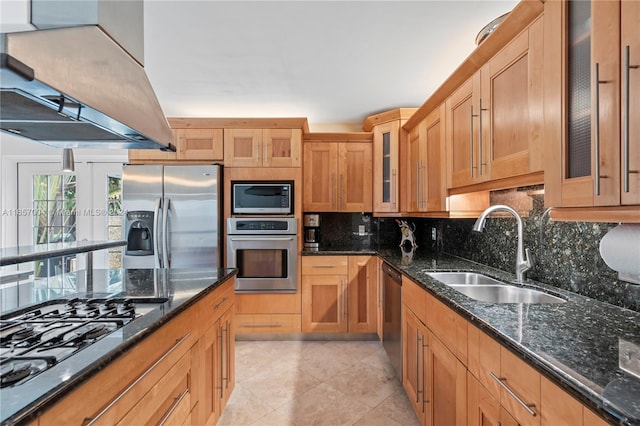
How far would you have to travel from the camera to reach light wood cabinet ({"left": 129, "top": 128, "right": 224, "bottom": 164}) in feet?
10.7

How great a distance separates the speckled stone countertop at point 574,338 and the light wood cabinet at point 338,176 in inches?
78.9

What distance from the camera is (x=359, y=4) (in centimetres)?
179

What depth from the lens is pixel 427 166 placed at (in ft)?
8.72

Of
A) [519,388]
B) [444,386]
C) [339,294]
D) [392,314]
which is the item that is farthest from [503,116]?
[339,294]

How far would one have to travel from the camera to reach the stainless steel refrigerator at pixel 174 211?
312 centimetres

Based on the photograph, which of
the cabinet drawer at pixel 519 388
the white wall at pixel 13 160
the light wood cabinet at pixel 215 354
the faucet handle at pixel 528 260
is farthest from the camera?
the white wall at pixel 13 160

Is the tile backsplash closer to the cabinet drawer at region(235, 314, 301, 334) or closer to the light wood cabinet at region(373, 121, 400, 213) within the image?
the light wood cabinet at region(373, 121, 400, 213)

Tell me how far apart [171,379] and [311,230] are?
252 cm

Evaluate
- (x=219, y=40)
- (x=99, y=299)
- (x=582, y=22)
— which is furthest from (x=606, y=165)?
(x=219, y=40)

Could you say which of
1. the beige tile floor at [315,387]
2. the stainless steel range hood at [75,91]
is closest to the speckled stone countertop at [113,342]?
the stainless steel range hood at [75,91]

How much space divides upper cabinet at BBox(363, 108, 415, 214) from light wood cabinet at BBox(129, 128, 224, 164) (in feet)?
5.25

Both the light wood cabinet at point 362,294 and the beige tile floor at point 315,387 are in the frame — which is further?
the light wood cabinet at point 362,294

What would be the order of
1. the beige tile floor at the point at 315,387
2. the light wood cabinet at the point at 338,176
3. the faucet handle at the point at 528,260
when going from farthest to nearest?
the light wood cabinet at the point at 338,176 → the beige tile floor at the point at 315,387 → the faucet handle at the point at 528,260

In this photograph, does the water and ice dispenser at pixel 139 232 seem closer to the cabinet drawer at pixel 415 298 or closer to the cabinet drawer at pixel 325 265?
the cabinet drawer at pixel 325 265
